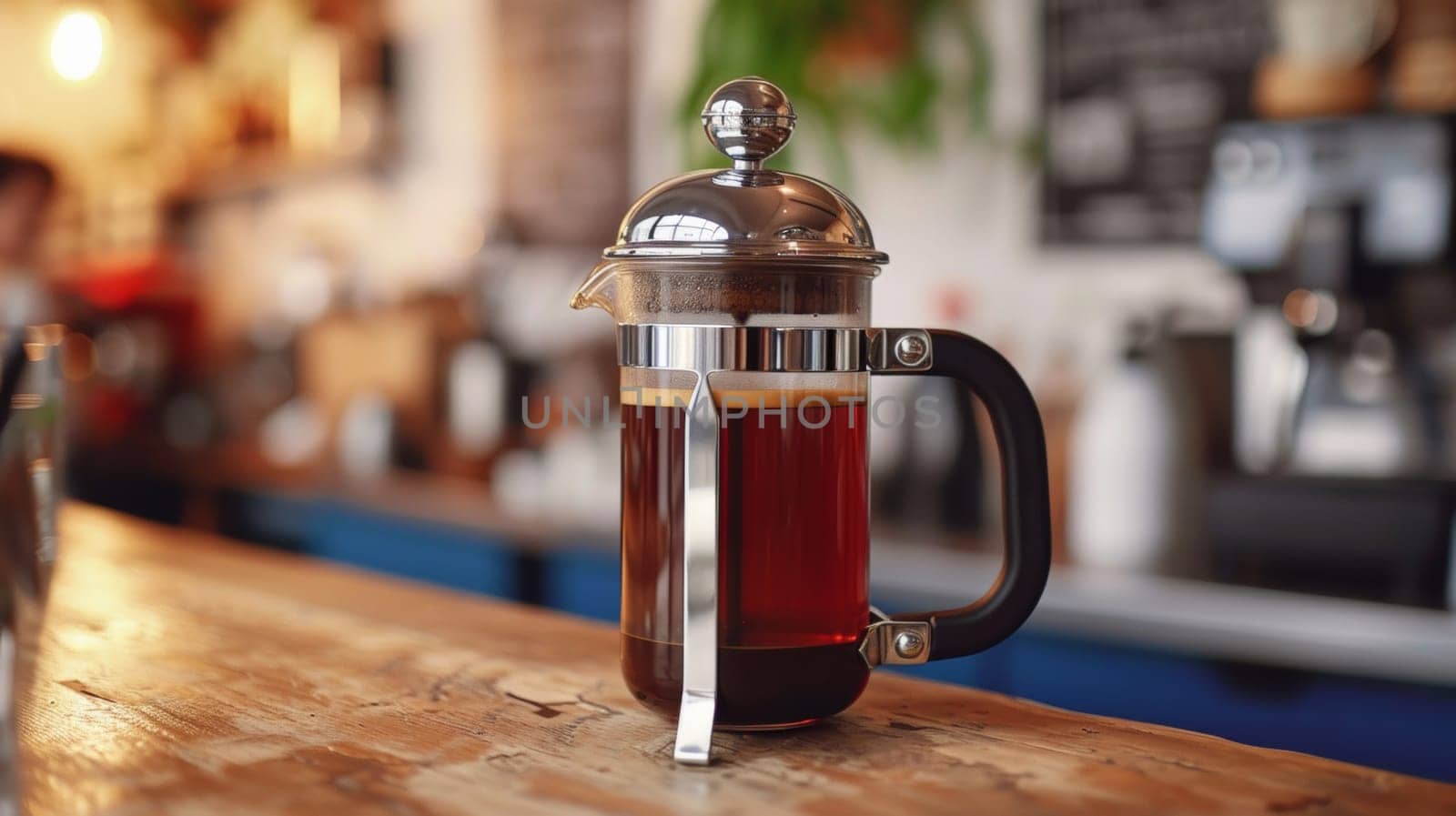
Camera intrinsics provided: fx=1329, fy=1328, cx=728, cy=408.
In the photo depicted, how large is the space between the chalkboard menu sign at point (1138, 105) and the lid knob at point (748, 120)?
6.00ft

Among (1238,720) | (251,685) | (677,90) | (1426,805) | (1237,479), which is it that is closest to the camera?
(1426,805)

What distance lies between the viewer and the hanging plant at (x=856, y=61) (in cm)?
266

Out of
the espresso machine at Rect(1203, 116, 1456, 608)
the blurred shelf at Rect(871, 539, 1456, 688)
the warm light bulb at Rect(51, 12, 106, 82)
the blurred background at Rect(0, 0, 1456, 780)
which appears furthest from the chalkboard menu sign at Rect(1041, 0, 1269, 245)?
the warm light bulb at Rect(51, 12, 106, 82)

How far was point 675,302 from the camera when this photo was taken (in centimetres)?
74

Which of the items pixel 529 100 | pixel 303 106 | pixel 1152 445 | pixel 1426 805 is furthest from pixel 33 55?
pixel 1426 805

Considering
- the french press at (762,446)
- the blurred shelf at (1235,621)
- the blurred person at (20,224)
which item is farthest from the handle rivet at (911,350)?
the blurred person at (20,224)

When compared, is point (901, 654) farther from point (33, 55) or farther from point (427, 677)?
point (33, 55)

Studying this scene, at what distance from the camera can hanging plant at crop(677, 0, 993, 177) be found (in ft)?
8.73

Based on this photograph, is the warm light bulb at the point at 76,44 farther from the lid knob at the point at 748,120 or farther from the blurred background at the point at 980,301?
the lid knob at the point at 748,120

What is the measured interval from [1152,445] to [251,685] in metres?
1.42

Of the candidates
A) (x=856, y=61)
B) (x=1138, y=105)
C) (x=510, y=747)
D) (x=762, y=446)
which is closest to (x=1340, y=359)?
(x=1138, y=105)

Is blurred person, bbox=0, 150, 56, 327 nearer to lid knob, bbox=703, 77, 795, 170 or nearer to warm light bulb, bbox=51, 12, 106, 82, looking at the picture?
warm light bulb, bbox=51, 12, 106, 82

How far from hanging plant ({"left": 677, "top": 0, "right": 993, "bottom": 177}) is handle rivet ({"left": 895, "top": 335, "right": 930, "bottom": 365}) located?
202 centimetres

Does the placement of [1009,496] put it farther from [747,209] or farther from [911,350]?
[747,209]
